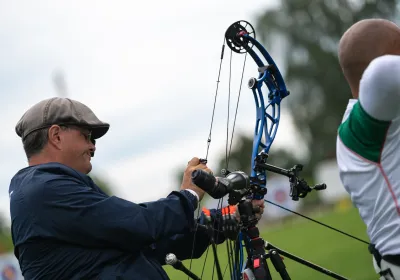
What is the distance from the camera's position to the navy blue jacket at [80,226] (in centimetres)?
365

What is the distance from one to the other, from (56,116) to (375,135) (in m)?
1.86

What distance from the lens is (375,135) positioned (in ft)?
9.46

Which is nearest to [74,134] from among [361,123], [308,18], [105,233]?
[105,233]

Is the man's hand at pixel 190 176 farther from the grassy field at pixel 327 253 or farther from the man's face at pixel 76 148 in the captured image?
the grassy field at pixel 327 253

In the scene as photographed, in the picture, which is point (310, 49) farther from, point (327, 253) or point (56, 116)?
point (56, 116)

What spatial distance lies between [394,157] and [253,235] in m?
1.34

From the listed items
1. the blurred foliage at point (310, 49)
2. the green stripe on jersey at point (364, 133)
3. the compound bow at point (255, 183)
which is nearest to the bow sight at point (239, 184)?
the compound bow at point (255, 183)

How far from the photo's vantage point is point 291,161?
5300cm

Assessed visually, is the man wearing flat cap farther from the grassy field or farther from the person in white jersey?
the grassy field

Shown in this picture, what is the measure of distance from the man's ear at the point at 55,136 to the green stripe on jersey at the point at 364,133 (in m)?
1.67

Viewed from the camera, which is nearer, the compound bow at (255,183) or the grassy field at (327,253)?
the compound bow at (255,183)

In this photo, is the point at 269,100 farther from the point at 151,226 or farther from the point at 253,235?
the point at 151,226

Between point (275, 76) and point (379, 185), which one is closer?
point (379, 185)

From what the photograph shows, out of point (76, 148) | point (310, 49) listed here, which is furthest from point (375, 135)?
point (310, 49)
